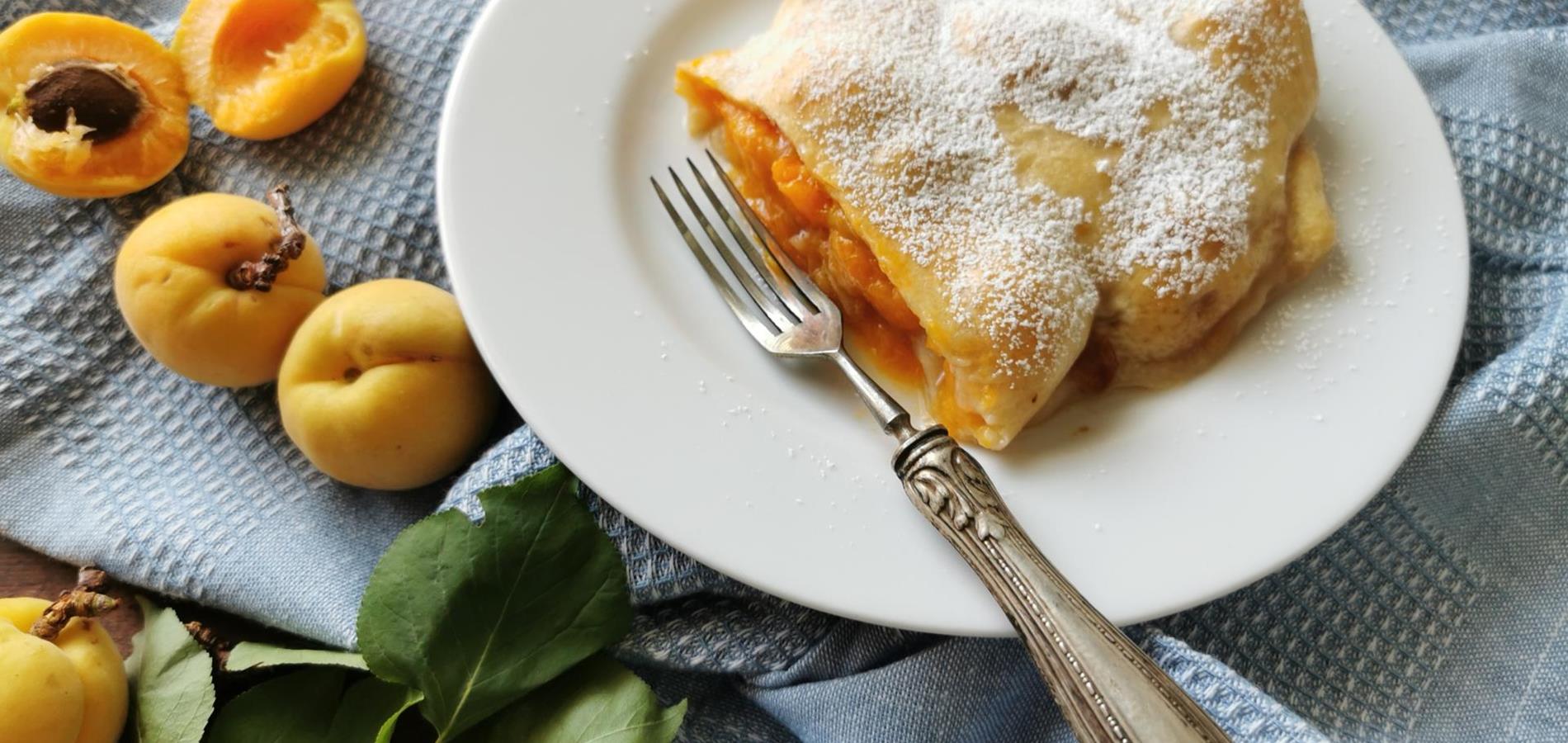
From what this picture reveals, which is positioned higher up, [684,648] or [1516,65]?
[1516,65]

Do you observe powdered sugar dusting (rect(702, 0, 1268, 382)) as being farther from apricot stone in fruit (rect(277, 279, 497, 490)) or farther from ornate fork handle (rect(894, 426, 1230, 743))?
apricot stone in fruit (rect(277, 279, 497, 490))

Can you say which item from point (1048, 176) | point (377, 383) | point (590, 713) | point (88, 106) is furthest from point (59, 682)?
point (1048, 176)

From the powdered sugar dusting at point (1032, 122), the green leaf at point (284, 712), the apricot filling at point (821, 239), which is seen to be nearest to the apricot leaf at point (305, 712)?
the green leaf at point (284, 712)

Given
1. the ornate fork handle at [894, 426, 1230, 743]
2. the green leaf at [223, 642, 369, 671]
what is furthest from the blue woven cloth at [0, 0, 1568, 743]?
the ornate fork handle at [894, 426, 1230, 743]

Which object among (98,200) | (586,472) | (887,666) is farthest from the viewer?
(98,200)

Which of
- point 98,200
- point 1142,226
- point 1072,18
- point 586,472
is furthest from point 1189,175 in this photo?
point 98,200

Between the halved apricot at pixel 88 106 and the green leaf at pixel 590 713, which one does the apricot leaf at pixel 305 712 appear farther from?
the halved apricot at pixel 88 106

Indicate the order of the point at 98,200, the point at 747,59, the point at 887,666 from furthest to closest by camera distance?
the point at 98,200, the point at 747,59, the point at 887,666

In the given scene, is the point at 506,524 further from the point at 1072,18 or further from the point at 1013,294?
the point at 1072,18
